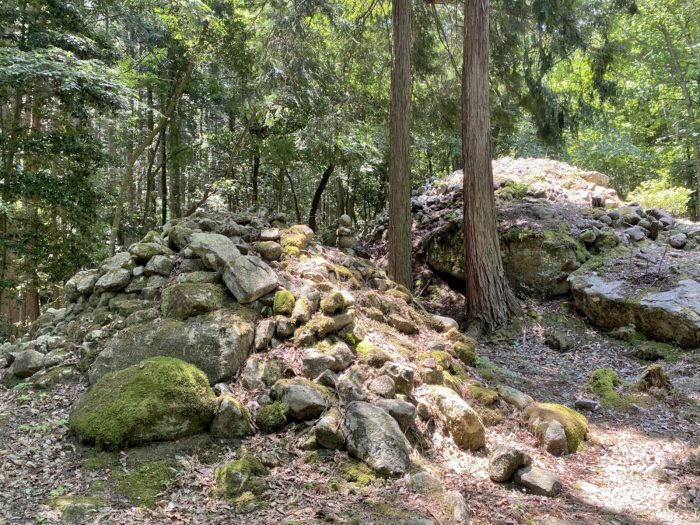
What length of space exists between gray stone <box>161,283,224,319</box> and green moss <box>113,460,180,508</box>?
152 cm

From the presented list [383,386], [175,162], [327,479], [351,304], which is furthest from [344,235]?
[175,162]

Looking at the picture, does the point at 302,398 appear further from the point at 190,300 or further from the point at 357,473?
the point at 190,300

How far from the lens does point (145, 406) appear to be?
3.22 m

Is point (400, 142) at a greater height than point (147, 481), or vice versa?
point (400, 142)

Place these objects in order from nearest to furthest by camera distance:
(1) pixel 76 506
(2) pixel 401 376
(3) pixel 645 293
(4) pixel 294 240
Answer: (1) pixel 76 506 → (2) pixel 401 376 → (4) pixel 294 240 → (3) pixel 645 293

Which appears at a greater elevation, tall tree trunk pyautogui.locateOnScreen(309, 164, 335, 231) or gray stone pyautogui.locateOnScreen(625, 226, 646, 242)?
tall tree trunk pyautogui.locateOnScreen(309, 164, 335, 231)

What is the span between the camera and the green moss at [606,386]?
15.6ft

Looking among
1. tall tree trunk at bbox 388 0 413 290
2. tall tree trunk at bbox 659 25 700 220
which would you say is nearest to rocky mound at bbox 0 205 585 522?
tall tree trunk at bbox 388 0 413 290

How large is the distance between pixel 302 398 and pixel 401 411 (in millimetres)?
775

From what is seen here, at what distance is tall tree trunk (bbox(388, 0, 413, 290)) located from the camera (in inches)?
277

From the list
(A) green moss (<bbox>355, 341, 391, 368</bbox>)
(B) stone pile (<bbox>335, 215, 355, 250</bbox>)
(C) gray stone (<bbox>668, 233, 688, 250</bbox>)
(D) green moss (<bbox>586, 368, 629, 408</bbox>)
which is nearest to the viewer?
(A) green moss (<bbox>355, 341, 391, 368</bbox>)

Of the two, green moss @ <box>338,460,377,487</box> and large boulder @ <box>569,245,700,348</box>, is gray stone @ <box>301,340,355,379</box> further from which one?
large boulder @ <box>569,245,700,348</box>

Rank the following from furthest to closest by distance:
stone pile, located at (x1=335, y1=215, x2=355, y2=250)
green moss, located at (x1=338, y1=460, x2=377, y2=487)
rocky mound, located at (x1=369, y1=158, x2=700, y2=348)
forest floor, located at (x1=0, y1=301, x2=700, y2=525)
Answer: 1. stone pile, located at (x1=335, y1=215, x2=355, y2=250)
2. rocky mound, located at (x1=369, y1=158, x2=700, y2=348)
3. green moss, located at (x1=338, y1=460, x2=377, y2=487)
4. forest floor, located at (x1=0, y1=301, x2=700, y2=525)

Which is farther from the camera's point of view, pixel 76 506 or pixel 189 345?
pixel 189 345
